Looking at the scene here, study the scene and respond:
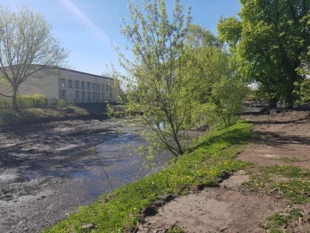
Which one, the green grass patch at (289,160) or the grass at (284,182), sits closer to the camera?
the grass at (284,182)

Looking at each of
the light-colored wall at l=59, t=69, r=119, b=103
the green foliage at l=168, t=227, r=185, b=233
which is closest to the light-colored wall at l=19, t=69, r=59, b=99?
the light-colored wall at l=59, t=69, r=119, b=103

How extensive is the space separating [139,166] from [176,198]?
6055 mm

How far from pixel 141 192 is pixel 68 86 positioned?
53.4 meters

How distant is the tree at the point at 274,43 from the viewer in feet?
78.9

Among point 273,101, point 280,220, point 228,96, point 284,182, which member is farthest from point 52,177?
point 273,101

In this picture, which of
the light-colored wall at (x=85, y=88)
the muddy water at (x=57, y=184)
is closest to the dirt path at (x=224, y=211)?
the muddy water at (x=57, y=184)

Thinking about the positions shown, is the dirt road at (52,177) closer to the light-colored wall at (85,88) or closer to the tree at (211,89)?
the tree at (211,89)

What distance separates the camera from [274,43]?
2436 cm

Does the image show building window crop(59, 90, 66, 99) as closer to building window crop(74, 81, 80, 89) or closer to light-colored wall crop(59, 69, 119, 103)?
light-colored wall crop(59, 69, 119, 103)

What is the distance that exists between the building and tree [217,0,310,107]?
19.8 metres

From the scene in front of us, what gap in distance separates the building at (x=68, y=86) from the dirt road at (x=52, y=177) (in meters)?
24.1

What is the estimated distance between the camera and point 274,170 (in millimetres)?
7500

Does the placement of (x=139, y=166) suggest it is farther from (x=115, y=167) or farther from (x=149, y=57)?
(x=149, y=57)

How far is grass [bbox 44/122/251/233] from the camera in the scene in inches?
198
